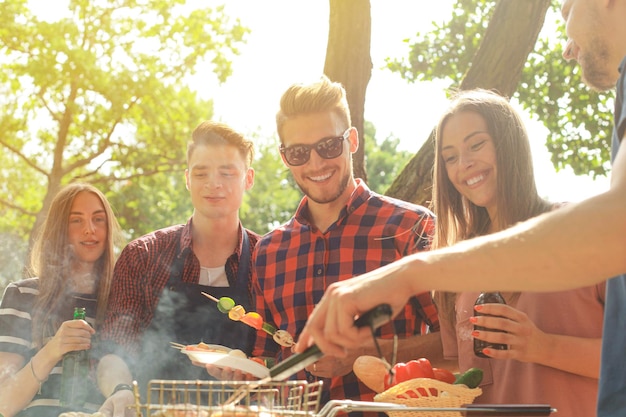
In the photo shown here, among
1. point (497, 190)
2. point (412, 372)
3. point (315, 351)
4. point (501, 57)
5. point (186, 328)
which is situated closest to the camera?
point (315, 351)

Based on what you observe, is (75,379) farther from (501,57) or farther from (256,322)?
(501,57)

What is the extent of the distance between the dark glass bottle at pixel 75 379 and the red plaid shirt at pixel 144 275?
0.63ft

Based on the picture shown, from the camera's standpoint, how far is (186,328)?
4.81 metres

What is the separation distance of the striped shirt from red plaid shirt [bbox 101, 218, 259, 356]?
21 cm

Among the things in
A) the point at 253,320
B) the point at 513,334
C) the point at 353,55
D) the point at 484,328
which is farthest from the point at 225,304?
the point at 353,55

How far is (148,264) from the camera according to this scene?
500cm

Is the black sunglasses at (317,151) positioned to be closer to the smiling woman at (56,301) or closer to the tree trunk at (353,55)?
the smiling woman at (56,301)

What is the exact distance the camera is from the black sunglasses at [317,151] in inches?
166

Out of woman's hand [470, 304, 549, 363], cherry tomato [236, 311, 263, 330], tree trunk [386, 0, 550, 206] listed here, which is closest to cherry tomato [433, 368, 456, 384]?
woman's hand [470, 304, 549, 363]

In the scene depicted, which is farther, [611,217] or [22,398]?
[22,398]

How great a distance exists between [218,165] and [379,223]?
1223 millimetres

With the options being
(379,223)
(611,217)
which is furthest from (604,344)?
(379,223)

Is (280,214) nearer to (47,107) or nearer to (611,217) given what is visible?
(47,107)

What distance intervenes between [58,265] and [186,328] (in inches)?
37.5
